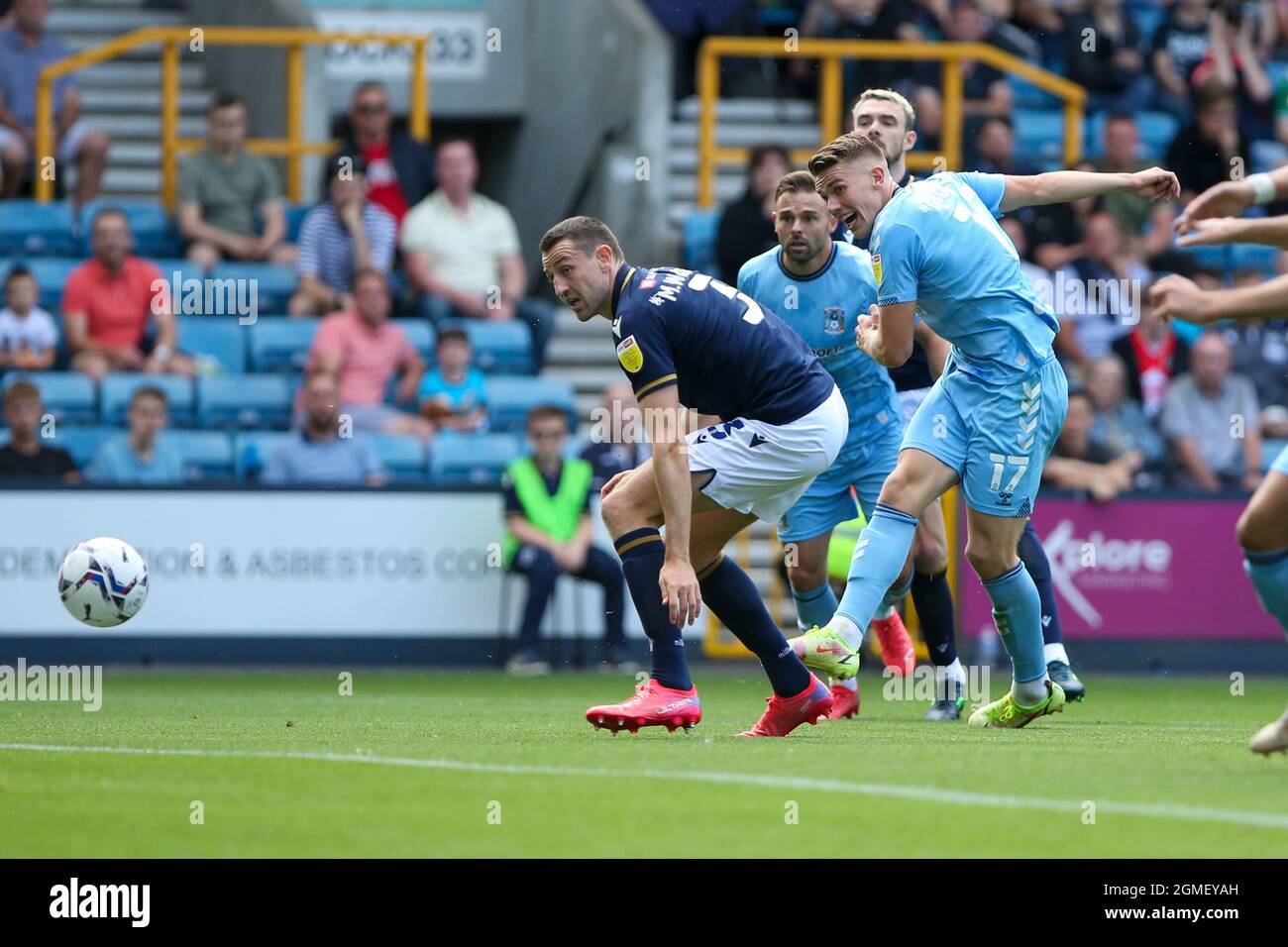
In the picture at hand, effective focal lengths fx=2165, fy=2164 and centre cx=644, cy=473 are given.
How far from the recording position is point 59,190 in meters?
17.2

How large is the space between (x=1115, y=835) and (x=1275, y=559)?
1.57 m

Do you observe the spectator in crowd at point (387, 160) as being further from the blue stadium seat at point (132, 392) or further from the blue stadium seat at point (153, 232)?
the blue stadium seat at point (132, 392)

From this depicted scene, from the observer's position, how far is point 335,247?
52.9 feet

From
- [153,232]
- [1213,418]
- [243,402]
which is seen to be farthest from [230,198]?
[1213,418]

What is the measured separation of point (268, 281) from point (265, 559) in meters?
2.91

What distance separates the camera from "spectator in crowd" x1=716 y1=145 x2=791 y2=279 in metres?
15.5

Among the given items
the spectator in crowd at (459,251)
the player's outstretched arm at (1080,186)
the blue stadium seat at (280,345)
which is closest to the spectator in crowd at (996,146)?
the spectator in crowd at (459,251)

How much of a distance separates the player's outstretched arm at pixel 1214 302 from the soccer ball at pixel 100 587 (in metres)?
5.65

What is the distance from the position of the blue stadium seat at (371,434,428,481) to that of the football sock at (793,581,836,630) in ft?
18.9

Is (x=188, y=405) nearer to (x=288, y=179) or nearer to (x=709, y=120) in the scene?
(x=288, y=179)

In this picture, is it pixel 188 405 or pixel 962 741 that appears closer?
pixel 962 741

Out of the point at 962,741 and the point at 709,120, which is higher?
the point at 709,120

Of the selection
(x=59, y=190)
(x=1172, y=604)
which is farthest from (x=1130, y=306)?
(x=59, y=190)

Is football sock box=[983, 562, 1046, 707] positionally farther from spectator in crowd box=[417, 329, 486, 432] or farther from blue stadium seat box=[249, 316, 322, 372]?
blue stadium seat box=[249, 316, 322, 372]
